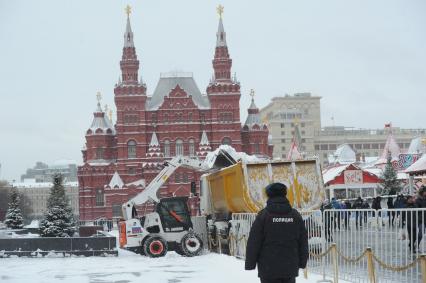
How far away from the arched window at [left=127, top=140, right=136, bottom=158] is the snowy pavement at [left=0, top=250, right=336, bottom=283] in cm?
6464

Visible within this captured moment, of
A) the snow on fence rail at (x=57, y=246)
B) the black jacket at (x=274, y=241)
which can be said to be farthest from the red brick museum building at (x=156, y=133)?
the black jacket at (x=274, y=241)

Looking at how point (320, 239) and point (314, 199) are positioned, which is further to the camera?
point (314, 199)

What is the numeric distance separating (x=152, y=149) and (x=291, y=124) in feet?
316

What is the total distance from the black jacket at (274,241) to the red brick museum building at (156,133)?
265 ft

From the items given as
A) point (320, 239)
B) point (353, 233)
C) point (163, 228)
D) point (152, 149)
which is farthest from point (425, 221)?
point (152, 149)

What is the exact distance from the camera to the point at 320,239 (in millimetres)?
15773

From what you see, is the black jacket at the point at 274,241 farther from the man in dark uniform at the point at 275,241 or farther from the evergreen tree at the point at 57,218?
the evergreen tree at the point at 57,218

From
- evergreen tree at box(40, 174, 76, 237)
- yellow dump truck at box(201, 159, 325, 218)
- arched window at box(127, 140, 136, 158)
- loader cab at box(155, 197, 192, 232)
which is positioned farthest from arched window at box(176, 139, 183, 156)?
yellow dump truck at box(201, 159, 325, 218)

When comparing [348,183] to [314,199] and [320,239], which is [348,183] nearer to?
[314,199]

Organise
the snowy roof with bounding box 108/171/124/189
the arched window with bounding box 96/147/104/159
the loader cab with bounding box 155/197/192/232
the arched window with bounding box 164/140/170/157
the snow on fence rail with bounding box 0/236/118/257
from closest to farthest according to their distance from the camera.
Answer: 1. the loader cab with bounding box 155/197/192/232
2. the snow on fence rail with bounding box 0/236/118/257
3. the snowy roof with bounding box 108/171/124/189
4. the arched window with bounding box 164/140/170/157
5. the arched window with bounding box 96/147/104/159

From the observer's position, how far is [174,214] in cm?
2762

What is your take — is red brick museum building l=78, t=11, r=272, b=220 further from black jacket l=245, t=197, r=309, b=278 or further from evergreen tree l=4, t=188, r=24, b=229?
black jacket l=245, t=197, r=309, b=278

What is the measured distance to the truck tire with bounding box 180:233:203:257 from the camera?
2653 cm

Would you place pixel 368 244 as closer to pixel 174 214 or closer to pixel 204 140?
pixel 174 214
